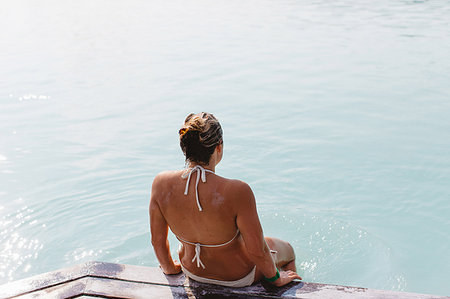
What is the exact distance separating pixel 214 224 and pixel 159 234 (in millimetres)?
343

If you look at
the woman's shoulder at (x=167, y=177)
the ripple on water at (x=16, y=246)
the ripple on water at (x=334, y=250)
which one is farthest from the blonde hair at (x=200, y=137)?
the ripple on water at (x=16, y=246)

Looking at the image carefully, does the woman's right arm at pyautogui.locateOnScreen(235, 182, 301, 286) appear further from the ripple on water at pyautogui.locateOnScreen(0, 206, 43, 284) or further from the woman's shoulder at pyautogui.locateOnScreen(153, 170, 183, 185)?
the ripple on water at pyautogui.locateOnScreen(0, 206, 43, 284)

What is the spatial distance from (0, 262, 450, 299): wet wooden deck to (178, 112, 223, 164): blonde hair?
0.69 metres

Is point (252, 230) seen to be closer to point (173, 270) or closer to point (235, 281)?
point (235, 281)

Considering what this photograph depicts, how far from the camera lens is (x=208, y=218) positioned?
7.79 ft

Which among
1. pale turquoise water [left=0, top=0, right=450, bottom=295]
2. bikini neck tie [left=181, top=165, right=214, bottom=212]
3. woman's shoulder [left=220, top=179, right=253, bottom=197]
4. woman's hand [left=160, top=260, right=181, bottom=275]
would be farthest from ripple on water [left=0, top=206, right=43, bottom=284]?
woman's shoulder [left=220, top=179, right=253, bottom=197]

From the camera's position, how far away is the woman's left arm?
2.47 metres

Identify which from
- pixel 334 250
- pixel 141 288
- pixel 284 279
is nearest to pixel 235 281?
pixel 284 279

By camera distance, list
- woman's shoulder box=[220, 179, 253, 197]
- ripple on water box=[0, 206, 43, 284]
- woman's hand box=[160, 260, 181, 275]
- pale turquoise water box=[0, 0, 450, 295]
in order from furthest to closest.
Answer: pale turquoise water box=[0, 0, 450, 295] → ripple on water box=[0, 206, 43, 284] → woman's hand box=[160, 260, 181, 275] → woman's shoulder box=[220, 179, 253, 197]

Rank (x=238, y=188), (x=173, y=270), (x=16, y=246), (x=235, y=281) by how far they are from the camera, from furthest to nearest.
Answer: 1. (x=16, y=246)
2. (x=173, y=270)
3. (x=235, y=281)
4. (x=238, y=188)

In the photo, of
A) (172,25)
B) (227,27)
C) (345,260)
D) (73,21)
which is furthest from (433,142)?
(73,21)

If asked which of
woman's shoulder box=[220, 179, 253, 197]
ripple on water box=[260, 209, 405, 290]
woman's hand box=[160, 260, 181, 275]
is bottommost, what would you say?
ripple on water box=[260, 209, 405, 290]

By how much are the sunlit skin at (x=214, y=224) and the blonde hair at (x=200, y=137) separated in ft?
0.14

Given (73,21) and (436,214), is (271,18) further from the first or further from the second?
(436,214)
